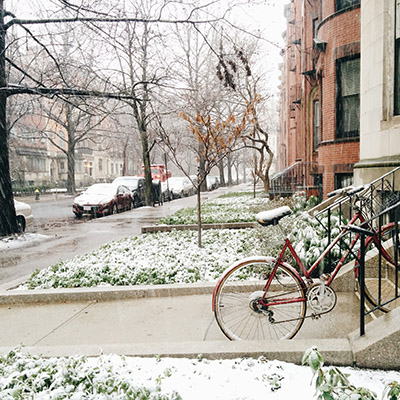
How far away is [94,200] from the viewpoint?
18.6 metres

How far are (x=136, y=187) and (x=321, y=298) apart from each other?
64.6 ft

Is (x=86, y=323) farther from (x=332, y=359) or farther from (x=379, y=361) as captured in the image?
(x=379, y=361)

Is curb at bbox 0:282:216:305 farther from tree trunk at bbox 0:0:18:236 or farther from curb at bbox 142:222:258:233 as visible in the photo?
tree trunk at bbox 0:0:18:236

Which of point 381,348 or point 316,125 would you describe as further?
point 316,125

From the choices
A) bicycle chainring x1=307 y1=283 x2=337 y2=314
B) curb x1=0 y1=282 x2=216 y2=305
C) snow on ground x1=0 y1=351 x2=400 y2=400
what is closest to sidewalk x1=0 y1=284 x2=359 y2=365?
curb x1=0 y1=282 x2=216 y2=305

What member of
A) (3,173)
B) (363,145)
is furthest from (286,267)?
(3,173)

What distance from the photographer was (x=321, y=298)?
3756mm

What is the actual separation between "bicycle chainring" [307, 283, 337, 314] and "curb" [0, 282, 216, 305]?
1890 millimetres

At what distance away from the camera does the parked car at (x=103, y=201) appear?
18.3 meters

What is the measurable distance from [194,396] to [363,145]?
21.3 feet

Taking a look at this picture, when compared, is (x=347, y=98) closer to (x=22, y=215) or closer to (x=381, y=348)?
(x=381, y=348)

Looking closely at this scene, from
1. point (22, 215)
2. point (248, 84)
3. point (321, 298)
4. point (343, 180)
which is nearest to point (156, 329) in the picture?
point (321, 298)

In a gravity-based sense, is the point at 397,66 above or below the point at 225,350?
above

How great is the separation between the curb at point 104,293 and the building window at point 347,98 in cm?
763
